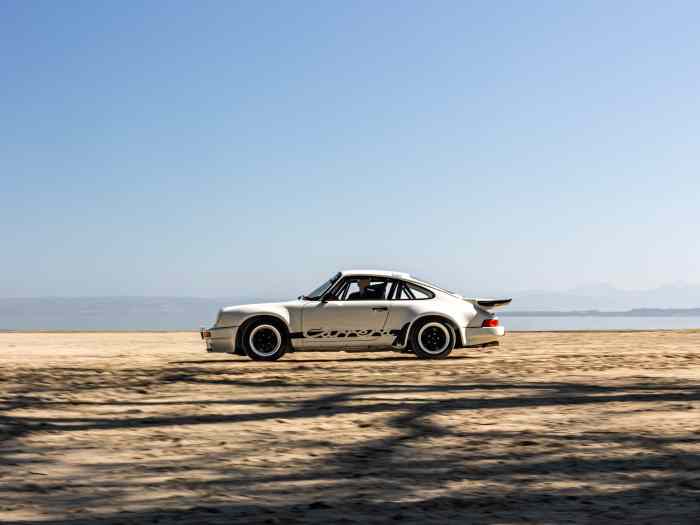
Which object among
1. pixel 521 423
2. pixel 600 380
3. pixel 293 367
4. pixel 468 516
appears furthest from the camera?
pixel 293 367

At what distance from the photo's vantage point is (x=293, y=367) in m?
13.4

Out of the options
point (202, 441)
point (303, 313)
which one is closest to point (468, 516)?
point (202, 441)

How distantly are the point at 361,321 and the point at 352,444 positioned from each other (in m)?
8.00

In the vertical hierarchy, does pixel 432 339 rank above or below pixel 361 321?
below

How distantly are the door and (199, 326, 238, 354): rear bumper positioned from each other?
3.76 ft

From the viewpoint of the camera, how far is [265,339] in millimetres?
14680

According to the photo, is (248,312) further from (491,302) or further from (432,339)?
(491,302)

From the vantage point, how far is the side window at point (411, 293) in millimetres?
15008

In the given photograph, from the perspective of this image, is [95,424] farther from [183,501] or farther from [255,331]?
[255,331]

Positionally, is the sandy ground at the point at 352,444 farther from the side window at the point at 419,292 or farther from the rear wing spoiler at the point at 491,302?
the side window at the point at 419,292

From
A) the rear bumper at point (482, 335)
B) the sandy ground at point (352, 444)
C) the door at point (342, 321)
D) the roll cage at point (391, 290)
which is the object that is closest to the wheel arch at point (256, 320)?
the door at point (342, 321)

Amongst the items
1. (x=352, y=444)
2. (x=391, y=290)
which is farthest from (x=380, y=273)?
(x=352, y=444)

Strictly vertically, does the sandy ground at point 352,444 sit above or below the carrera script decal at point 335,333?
below

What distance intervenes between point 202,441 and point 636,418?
3.72 meters
